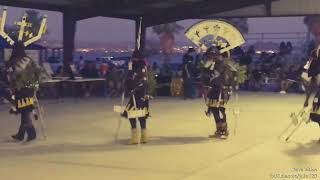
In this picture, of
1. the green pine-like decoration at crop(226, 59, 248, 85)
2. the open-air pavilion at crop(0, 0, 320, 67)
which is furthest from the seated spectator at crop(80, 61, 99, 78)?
the green pine-like decoration at crop(226, 59, 248, 85)

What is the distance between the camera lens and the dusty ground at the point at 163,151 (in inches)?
292

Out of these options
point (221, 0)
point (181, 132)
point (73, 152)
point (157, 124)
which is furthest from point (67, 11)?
point (73, 152)

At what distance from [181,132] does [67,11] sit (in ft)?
33.9

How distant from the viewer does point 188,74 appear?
19531mm

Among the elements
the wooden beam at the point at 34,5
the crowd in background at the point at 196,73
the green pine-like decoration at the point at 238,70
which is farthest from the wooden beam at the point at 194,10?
the green pine-like decoration at the point at 238,70

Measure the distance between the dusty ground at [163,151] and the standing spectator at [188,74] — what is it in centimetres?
497

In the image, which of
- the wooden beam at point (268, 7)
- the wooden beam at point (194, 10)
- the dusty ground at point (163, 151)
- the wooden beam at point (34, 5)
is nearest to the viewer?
the dusty ground at point (163, 151)

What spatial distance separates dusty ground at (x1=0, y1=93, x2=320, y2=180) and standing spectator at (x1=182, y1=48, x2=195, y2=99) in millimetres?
4973

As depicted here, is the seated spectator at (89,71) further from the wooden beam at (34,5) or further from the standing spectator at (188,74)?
the standing spectator at (188,74)

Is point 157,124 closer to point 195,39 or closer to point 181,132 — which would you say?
point 181,132

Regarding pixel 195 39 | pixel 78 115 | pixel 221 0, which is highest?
pixel 221 0

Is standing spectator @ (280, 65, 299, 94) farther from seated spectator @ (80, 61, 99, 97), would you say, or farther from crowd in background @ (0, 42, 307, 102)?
seated spectator @ (80, 61, 99, 97)

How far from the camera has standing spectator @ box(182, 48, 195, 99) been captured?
19453 millimetres

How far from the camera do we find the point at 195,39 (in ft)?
35.8
